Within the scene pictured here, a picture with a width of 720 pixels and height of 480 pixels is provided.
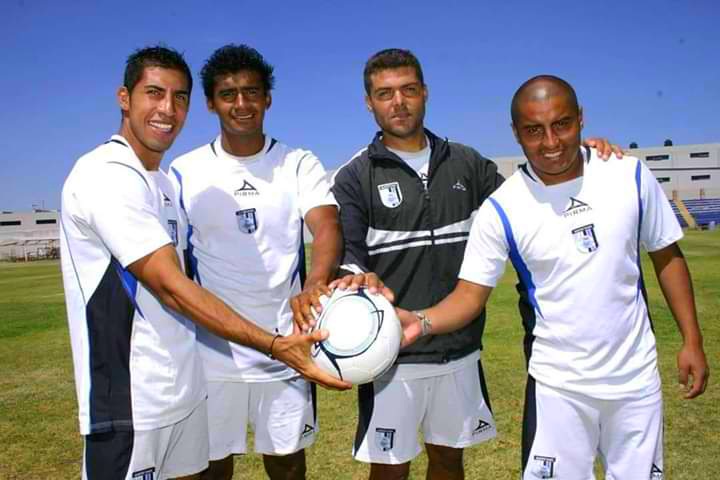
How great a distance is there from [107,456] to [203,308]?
31.5 inches

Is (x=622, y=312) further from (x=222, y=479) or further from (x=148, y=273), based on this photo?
(x=222, y=479)

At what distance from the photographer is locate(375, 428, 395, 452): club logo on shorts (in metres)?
3.66

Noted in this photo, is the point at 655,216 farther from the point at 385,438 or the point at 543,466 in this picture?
the point at 385,438

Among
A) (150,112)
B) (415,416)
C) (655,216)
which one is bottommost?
(415,416)

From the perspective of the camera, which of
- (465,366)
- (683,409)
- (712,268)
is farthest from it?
(712,268)

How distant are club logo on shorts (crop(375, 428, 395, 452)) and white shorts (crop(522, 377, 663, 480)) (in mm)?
905

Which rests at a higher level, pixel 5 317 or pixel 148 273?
pixel 148 273

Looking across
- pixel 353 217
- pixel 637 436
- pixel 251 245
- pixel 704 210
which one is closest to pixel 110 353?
pixel 251 245

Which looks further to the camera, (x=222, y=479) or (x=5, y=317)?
(x=5, y=317)

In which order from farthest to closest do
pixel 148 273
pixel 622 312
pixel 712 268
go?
pixel 712 268 → pixel 622 312 → pixel 148 273

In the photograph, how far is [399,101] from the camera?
3719mm

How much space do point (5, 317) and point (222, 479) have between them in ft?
41.5

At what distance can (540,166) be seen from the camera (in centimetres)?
307

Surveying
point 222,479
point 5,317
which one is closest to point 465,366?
point 222,479
